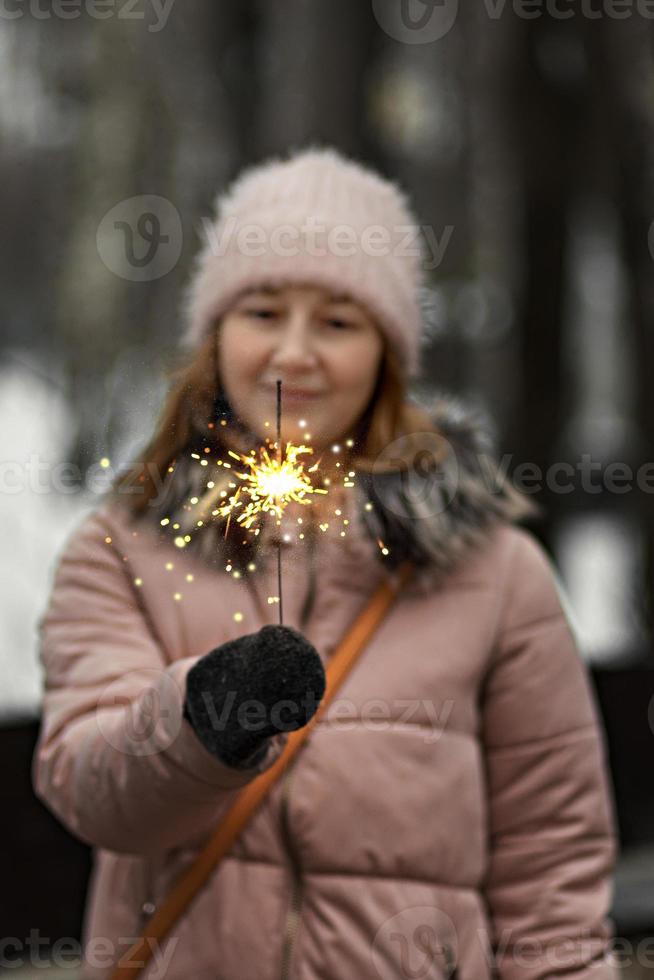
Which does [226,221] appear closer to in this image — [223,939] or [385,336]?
[385,336]

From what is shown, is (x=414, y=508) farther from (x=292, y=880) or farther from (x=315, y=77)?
(x=315, y=77)

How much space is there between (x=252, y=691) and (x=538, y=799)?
63 cm

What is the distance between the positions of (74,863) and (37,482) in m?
1.10

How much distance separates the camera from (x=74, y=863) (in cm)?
303

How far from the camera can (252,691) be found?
108cm

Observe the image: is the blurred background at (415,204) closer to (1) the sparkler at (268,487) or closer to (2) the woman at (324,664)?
(2) the woman at (324,664)

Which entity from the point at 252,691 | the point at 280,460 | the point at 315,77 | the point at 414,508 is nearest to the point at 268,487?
the point at 280,460

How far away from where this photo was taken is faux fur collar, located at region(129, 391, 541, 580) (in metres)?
1.11

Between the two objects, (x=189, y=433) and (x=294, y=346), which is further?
(x=294, y=346)

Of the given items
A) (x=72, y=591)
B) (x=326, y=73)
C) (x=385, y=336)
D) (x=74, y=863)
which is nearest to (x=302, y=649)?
(x=72, y=591)

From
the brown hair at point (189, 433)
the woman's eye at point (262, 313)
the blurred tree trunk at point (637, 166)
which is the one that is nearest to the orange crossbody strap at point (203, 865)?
the brown hair at point (189, 433)

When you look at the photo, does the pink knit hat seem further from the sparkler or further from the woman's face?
the sparkler

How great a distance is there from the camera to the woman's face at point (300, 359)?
1.13m

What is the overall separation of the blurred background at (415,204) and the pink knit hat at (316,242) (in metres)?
1.97
